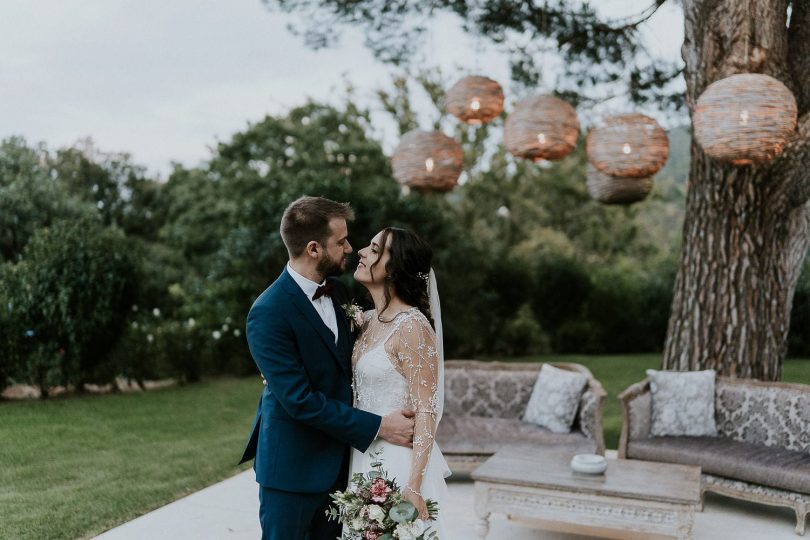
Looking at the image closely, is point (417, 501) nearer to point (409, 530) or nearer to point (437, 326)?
point (409, 530)

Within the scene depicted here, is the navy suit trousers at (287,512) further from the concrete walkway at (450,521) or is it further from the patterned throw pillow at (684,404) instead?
the patterned throw pillow at (684,404)

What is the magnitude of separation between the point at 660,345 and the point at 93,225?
8.39m

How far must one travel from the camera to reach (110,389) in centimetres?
694

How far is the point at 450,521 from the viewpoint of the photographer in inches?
156

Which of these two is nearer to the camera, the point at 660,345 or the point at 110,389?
the point at 110,389

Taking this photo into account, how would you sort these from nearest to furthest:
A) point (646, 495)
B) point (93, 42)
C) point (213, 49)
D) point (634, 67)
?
point (646, 495)
point (634, 67)
point (93, 42)
point (213, 49)

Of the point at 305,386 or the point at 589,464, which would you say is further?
the point at 589,464

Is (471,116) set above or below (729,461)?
above

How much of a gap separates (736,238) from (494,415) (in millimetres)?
2063

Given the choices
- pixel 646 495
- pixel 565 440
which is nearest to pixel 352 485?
pixel 646 495

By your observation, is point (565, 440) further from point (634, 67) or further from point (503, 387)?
point (634, 67)

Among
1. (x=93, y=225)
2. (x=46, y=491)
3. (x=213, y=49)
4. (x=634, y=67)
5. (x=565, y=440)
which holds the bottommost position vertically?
(x=46, y=491)

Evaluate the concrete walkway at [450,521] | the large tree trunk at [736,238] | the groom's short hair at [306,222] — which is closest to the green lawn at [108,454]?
the concrete walkway at [450,521]

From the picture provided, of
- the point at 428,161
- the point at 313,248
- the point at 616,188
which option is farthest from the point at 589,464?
the point at 616,188
